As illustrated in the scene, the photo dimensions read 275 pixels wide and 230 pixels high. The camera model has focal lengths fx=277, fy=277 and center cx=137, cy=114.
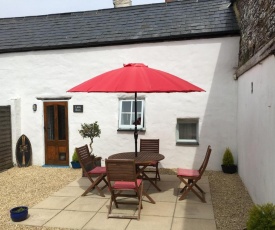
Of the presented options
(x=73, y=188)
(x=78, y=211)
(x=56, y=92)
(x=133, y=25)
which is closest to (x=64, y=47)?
(x=56, y=92)

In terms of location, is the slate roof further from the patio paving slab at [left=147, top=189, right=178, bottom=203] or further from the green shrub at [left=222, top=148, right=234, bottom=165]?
the patio paving slab at [left=147, top=189, right=178, bottom=203]

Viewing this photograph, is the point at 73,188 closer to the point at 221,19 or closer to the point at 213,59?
the point at 213,59

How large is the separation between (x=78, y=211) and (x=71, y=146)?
14.7 feet

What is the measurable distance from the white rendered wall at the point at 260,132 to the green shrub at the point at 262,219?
0.78 m

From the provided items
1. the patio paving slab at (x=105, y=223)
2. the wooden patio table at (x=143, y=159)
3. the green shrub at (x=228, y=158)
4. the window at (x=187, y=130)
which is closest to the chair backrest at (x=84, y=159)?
the wooden patio table at (x=143, y=159)

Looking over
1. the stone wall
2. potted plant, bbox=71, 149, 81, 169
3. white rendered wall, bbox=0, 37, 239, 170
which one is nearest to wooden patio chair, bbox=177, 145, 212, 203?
the stone wall

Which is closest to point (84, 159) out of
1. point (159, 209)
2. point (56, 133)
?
point (159, 209)

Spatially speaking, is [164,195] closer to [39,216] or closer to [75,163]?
[39,216]

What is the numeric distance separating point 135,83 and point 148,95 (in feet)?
12.5

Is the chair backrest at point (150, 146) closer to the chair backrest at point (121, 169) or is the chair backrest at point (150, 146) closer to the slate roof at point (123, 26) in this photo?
the chair backrest at point (121, 169)

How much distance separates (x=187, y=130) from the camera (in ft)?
30.3

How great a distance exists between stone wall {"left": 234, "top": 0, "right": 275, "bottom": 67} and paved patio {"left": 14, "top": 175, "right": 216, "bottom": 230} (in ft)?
11.4

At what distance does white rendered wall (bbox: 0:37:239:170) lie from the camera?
8.80 meters

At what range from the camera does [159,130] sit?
9266 mm
